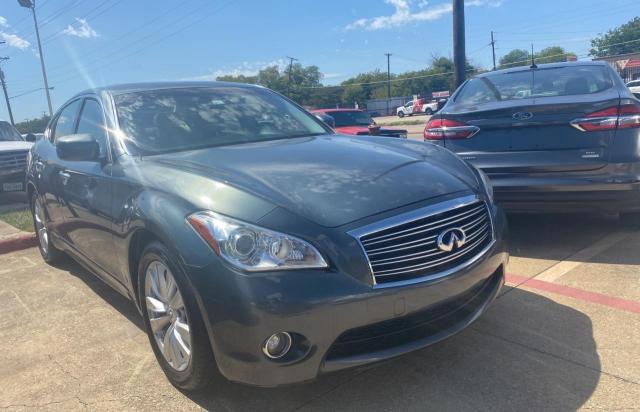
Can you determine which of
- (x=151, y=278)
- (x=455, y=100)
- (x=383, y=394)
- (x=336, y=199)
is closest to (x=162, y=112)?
(x=151, y=278)

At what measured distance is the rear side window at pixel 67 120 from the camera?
13.9 feet

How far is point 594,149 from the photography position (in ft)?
13.3

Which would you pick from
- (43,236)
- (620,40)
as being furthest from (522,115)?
(620,40)

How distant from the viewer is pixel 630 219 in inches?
183

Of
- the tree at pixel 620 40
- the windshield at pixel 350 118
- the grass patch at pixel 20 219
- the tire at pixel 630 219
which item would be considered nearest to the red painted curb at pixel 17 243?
the grass patch at pixel 20 219

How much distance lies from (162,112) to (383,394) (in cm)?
220

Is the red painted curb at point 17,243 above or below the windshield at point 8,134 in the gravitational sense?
below

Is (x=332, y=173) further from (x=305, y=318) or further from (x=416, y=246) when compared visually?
(x=305, y=318)

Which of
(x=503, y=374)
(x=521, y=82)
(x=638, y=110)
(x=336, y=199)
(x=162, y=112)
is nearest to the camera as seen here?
(x=336, y=199)

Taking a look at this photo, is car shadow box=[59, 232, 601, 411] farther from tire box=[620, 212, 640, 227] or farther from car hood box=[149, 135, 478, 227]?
tire box=[620, 212, 640, 227]

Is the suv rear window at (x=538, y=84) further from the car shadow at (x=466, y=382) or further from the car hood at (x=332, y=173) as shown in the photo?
the car shadow at (x=466, y=382)

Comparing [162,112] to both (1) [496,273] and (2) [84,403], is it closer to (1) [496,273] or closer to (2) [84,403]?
(2) [84,403]

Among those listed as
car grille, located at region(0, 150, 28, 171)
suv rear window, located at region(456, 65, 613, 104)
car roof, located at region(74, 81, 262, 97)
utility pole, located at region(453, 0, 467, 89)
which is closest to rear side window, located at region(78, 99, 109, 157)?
car roof, located at region(74, 81, 262, 97)

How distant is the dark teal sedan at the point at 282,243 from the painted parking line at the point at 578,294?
0.92 metres
